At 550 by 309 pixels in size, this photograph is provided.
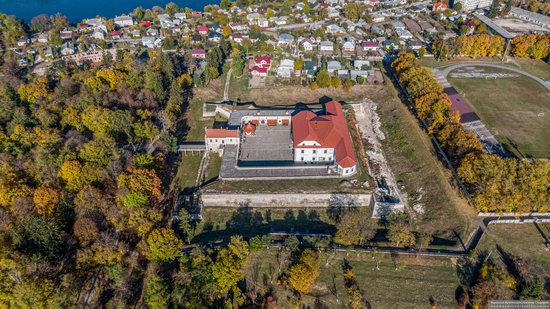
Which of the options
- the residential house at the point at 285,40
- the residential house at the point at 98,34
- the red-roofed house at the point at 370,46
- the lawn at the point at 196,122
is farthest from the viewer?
the residential house at the point at 98,34

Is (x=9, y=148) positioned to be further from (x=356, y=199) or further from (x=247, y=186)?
(x=356, y=199)

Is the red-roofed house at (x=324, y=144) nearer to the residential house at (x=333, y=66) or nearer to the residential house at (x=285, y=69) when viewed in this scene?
the residential house at (x=285, y=69)

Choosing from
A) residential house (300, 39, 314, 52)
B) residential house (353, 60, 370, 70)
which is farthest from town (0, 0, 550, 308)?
residential house (300, 39, 314, 52)

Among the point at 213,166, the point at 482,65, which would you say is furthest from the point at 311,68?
the point at 482,65

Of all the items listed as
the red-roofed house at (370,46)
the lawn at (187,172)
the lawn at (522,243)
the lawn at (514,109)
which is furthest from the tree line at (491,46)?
the lawn at (187,172)

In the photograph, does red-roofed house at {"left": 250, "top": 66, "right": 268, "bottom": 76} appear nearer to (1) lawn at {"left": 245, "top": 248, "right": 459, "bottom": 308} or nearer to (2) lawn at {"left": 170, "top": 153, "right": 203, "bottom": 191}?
(2) lawn at {"left": 170, "top": 153, "right": 203, "bottom": 191}

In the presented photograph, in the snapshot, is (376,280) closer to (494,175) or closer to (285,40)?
(494,175)

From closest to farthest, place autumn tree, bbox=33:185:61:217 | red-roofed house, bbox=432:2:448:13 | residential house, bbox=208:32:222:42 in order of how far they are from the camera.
Answer: autumn tree, bbox=33:185:61:217, residential house, bbox=208:32:222:42, red-roofed house, bbox=432:2:448:13
